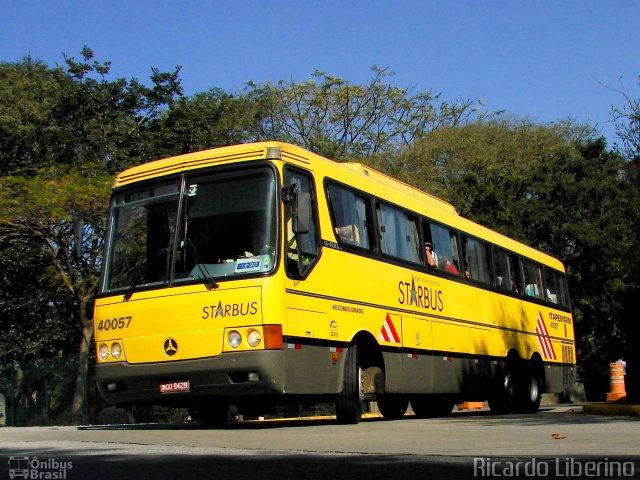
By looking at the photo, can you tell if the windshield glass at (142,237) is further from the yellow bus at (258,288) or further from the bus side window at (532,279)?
the bus side window at (532,279)

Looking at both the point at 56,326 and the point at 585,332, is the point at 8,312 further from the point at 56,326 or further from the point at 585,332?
A: the point at 585,332

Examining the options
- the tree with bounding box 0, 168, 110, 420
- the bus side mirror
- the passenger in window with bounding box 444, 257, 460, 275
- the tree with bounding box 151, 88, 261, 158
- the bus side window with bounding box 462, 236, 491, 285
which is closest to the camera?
the bus side mirror

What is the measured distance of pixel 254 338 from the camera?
11.3 m

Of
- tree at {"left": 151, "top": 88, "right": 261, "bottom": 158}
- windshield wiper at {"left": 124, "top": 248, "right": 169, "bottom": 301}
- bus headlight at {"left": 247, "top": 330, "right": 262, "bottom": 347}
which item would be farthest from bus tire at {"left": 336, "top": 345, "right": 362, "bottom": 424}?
tree at {"left": 151, "top": 88, "right": 261, "bottom": 158}

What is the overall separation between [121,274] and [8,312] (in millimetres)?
21713

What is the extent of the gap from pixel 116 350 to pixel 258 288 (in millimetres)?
2258

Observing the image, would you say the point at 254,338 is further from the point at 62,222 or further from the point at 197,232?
the point at 62,222

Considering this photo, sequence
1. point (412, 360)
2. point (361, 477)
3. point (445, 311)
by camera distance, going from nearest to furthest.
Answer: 1. point (361, 477)
2. point (412, 360)
3. point (445, 311)

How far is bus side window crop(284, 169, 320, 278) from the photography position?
1169cm

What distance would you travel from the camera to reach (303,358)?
38.5 ft

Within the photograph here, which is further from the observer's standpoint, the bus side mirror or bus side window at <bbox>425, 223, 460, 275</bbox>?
bus side window at <bbox>425, 223, 460, 275</bbox>

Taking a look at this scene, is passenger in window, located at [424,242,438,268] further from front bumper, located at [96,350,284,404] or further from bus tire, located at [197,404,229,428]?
front bumper, located at [96,350,284,404]

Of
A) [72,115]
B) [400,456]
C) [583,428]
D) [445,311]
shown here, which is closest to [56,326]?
[72,115]

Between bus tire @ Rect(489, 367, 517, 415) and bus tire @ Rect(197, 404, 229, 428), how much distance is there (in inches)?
257
